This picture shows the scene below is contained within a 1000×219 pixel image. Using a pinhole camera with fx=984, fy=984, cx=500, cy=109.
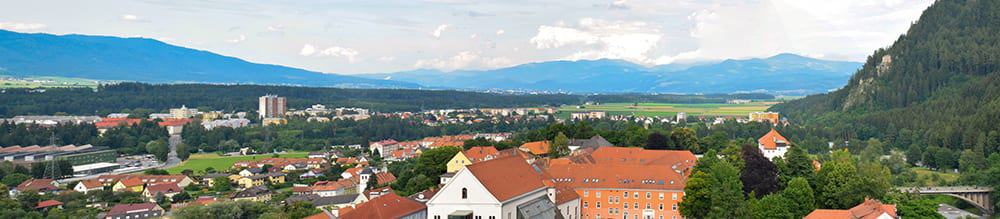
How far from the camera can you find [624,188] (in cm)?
5466

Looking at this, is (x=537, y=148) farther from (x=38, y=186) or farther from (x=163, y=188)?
(x=38, y=186)

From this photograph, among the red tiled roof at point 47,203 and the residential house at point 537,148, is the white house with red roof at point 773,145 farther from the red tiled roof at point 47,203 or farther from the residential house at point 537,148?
the red tiled roof at point 47,203

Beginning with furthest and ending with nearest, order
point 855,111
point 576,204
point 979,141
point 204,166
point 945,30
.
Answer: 1. point 945,30
2. point 855,111
3. point 204,166
4. point 979,141
5. point 576,204

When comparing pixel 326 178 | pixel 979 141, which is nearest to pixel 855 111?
pixel 979 141

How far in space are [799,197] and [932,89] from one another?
8979 cm

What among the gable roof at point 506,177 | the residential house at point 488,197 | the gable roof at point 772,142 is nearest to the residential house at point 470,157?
the gable roof at point 506,177

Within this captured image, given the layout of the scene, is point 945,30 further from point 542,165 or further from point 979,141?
point 542,165

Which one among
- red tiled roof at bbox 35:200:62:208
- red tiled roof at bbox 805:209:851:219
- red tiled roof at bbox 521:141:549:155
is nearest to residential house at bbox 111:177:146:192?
red tiled roof at bbox 35:200:62:208

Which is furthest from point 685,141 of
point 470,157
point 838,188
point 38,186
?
point 38,186

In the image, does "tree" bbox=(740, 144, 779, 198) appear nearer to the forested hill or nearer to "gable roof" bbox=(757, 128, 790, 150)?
"gable roof" bbox=(757, 128, 790, 150)

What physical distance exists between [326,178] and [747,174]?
5038 centimetres

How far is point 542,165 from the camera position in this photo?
6122cm

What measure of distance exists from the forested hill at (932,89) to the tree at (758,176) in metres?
44.5

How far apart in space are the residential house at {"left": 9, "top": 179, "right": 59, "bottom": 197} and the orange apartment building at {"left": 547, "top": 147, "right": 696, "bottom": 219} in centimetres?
4955
